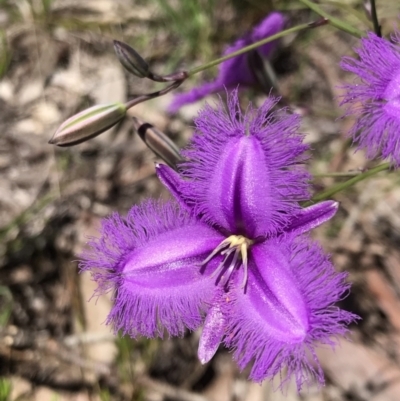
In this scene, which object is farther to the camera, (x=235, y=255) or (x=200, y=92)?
(x=200, y=92)

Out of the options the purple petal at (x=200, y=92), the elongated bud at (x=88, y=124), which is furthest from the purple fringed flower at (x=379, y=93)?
the purple petal at (x=200, y=92)

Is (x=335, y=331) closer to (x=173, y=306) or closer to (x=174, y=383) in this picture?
(x=173, y=306)

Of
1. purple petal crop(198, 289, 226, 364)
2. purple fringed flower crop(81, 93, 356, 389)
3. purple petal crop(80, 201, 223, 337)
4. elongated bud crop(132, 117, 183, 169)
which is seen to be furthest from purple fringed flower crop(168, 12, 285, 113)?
Answer: purple petal crop(198, 289, 226, 364)

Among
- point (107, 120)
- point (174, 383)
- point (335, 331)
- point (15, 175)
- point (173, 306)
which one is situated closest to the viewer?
point (335, 331)

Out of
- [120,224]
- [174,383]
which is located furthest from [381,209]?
[120,224]

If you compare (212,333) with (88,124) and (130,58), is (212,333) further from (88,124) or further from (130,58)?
(130,58)

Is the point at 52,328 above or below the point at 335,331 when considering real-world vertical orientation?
below

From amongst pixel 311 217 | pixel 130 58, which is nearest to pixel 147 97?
pixel 130 58
